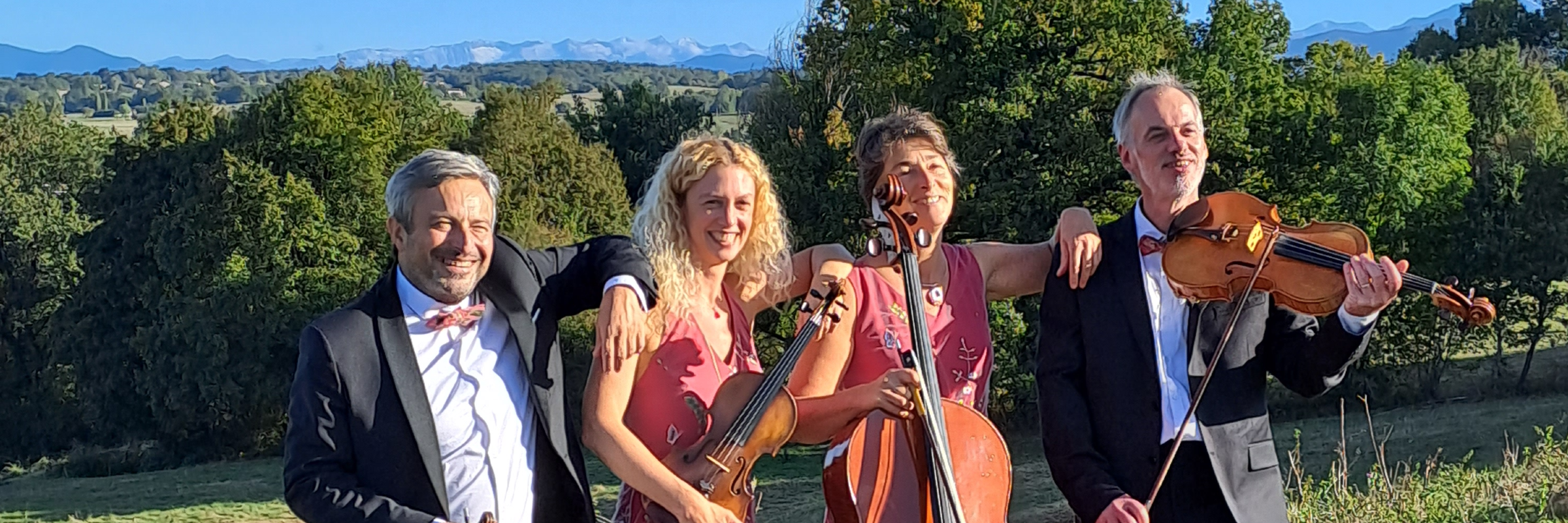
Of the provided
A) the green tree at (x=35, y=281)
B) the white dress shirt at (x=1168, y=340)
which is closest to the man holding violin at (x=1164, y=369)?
the white dress shirt at (x=1168, y=340)

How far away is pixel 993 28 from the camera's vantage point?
1909 centimetres

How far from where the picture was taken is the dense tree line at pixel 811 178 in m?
19.2

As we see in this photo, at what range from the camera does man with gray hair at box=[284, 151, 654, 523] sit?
3.14 meters

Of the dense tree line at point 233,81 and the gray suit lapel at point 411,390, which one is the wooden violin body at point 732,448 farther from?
the dense tree line at point 233,81

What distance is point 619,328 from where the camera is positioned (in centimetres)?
333

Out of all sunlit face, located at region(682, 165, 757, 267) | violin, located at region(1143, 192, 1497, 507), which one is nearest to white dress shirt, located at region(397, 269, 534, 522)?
sunlit face, located at region(682, 165, 757, 267)

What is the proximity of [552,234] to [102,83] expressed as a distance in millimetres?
112840

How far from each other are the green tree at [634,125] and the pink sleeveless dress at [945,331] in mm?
36367

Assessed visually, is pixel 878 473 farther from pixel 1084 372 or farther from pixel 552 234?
pixel 552 234

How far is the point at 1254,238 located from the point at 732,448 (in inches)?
55.5

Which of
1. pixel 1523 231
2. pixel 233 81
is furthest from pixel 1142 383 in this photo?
pixel 233 81

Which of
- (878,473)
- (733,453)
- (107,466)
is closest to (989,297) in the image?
(878,473)

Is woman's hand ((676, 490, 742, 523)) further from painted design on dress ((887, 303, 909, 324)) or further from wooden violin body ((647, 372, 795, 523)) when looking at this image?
painted design on dress ((887, 303, 909, 324))

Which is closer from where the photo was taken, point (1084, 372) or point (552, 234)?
point (1084, 372)
